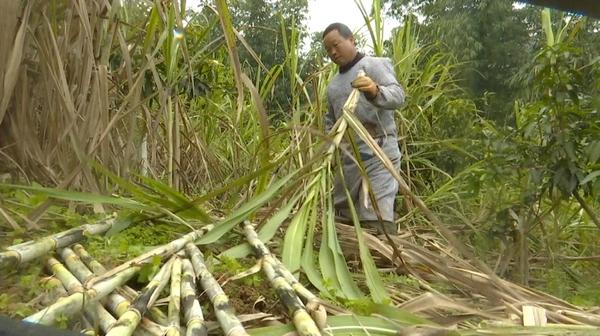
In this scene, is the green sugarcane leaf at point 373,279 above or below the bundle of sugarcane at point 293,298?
below

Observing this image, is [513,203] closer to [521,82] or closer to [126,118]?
[521,82]

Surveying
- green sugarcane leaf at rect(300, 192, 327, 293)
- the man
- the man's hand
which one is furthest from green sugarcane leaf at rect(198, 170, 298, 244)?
the man's hand

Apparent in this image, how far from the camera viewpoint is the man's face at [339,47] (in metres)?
3.11

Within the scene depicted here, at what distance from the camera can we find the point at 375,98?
2.79m

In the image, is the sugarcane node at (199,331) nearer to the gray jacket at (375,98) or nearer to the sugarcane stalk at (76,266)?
the sugarcane stalk at (76,266)

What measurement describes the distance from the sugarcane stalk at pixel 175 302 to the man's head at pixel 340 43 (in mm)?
2040

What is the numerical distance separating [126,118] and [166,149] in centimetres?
57

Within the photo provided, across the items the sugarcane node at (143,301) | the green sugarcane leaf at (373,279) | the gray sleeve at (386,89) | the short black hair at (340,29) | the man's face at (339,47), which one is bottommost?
the green sugarcane leaf at (373,279)

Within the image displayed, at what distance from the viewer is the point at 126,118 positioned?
203 cm

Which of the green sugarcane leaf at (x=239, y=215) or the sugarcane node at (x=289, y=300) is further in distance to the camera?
the green sugarcane leaf at (x=239, y=215)

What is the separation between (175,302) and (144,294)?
0.05 meters

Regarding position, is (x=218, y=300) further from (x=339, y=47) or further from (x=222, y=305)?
(x=339, y=47)

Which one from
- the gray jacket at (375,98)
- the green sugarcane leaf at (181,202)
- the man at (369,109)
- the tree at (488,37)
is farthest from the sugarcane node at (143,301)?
the gray jacket at (375,98)

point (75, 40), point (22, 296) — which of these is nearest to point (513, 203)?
point (75, 40)
